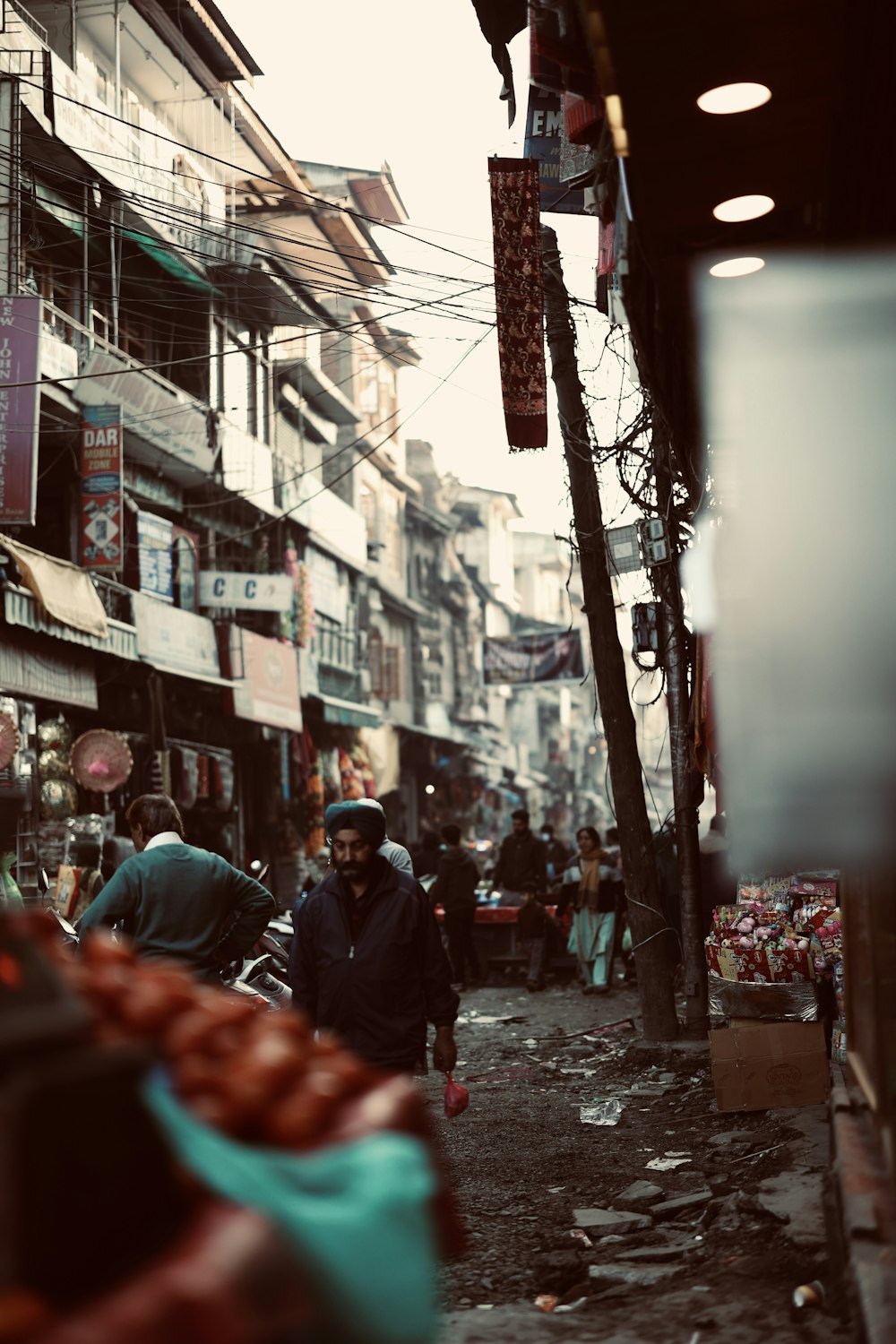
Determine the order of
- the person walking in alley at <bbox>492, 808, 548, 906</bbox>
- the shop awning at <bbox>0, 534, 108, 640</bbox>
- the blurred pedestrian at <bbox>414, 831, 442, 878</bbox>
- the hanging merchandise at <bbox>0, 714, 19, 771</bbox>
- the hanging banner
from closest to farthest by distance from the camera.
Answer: the hanging banner < the hanging merchandise at <bbox>0, 714, 19, 771</bbox> < the shop awning at <bbox>0, 534, 108, 640</bbox> < the person walking in alley at <bbox>492, 808, 548, 906</bbox> < the blurred pedestrian at <bbox>414, 831, 442, 878</bbox>

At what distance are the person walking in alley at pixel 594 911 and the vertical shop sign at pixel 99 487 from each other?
7145 millimetres

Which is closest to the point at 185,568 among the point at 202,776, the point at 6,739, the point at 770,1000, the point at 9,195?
the point at 202,776

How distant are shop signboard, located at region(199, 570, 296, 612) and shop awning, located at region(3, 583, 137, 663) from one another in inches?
138

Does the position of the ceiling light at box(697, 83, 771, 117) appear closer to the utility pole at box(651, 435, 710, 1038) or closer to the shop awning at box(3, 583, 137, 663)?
the utility pole at box(651, 435, 710, 1038)

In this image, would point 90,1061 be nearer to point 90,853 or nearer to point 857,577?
point 857,577

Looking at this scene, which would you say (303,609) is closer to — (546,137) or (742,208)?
(546,137)

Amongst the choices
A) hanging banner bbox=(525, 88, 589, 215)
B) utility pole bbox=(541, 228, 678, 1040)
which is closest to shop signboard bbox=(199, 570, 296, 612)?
utility pole bbox=(541, 228, 678, 1040)

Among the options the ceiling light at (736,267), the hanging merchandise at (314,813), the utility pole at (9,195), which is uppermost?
the utility pole at (9,195)

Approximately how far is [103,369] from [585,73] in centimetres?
1372

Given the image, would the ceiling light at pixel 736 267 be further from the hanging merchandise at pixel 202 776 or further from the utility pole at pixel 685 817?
the hanging merchandise at pixel 202 776

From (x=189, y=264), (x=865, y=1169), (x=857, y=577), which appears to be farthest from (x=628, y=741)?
(x=189, y=264)

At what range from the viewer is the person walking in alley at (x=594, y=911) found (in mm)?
16125

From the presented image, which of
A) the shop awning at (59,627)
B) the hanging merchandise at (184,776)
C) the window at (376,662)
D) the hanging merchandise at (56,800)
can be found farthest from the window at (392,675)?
the hanging merchandise at (56,800)

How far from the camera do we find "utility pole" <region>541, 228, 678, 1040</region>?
11430 millimetres
